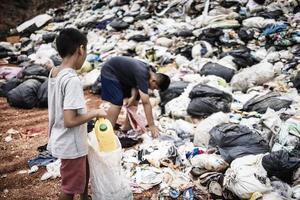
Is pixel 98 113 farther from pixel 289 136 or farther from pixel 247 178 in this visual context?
pixel 289 136

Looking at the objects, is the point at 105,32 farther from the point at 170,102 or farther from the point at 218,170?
the point at 218,170

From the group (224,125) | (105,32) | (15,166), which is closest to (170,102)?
(224,125)

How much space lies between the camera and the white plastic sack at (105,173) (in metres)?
2.25

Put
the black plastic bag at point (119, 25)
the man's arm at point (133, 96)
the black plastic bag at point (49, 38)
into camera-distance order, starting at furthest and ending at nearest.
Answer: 1. the black plastic bag at point (49, 38)
2. the black plastic bag at point (119, 25)
3. the man's arm at point (133, 96)

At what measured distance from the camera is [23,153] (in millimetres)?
3633

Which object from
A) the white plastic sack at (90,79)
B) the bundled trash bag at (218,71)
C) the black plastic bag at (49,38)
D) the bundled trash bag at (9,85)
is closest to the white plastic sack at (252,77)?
the bundled trash bag at (218,71)

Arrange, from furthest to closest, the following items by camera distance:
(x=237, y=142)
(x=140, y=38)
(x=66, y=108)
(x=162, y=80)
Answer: (x=140, y=38), (x=162, y=80), (x=237, y=142), (x=66, y=108)

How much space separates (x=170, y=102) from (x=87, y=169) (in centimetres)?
216

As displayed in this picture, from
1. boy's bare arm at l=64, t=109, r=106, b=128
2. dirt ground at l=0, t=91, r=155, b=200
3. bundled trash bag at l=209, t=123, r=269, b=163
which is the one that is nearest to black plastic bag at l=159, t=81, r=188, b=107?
dirt ground at l=0, t=91, r=155, b=200

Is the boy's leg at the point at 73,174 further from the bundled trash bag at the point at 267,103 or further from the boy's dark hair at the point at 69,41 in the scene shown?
the bundled trash bag at the point at 267,103

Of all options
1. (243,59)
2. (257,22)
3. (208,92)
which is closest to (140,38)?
(257,22)

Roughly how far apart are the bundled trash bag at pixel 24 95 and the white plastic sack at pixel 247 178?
322 cm

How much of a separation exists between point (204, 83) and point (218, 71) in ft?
1.73

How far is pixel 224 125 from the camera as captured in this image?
128 inches
